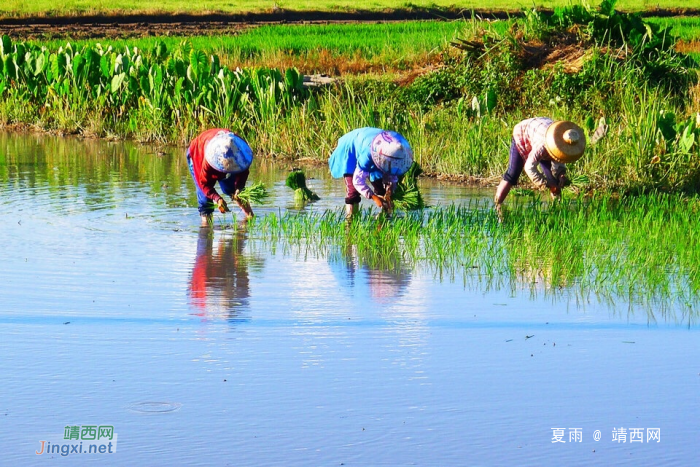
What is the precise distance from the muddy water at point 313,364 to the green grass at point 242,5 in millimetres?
28643

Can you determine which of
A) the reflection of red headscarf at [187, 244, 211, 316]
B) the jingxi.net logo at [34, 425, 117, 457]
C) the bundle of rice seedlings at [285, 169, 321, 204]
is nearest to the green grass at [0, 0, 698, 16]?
the bundle of rice seedlings at [285, 169, 321, 204]

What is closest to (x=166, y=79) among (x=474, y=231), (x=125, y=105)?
(x=125, y=105)

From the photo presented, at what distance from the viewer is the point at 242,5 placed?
3844 centimetres

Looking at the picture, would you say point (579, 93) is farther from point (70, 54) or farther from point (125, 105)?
point (70, 54)

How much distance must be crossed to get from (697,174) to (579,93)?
10.1 ft

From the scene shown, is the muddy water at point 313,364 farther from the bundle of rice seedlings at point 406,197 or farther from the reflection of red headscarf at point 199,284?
the bundle of rice seedlings at point 406,197

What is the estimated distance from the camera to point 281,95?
47.3ft

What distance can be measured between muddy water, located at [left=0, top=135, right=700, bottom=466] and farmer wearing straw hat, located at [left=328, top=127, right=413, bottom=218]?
917mm

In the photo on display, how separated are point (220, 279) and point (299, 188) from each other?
304cm

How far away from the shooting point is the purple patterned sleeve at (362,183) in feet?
29.3

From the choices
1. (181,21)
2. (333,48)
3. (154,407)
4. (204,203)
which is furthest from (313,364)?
(181,21)

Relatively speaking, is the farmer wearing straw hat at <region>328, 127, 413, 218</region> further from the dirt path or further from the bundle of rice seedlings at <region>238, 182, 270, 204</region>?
the dirt path

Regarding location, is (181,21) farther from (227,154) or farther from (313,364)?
(313,364)

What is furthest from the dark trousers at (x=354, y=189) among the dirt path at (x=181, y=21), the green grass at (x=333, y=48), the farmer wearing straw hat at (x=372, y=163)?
the dirt path at (x=181, y=21)
